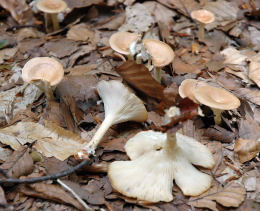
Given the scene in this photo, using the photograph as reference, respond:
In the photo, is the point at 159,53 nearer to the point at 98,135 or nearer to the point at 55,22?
the point at 98,135

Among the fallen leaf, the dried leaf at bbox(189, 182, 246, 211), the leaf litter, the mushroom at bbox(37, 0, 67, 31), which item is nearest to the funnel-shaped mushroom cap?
the leaf litter

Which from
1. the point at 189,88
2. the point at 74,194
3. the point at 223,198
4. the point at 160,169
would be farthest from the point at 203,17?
the point at 74,194

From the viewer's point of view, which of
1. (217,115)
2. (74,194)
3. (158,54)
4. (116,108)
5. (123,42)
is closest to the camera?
(74,194)

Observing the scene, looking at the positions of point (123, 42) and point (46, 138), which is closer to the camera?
point (46, 138)

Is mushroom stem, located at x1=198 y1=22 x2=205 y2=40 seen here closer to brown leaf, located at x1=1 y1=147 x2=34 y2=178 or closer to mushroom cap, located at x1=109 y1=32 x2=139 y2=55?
mushroom cap, located at x1=109 y1=32 x2=139 y2=55

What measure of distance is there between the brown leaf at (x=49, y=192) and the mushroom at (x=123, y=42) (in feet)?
6.06

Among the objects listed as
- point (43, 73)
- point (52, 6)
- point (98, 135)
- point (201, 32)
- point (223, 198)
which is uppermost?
point (52, 6)

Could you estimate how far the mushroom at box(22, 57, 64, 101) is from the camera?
3.35 meters

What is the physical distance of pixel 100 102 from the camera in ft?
12.4

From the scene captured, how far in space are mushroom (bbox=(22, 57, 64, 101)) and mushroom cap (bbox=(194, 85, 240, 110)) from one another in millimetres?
1605

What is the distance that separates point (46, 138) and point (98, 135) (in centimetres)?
59

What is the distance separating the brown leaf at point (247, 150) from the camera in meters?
3.27

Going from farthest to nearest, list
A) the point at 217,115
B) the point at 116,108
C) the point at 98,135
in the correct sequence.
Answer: the point at 217,115 → the point at 116,108 → the point at 98,135

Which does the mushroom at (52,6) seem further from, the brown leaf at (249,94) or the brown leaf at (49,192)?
the brown leaf at (249,94)
